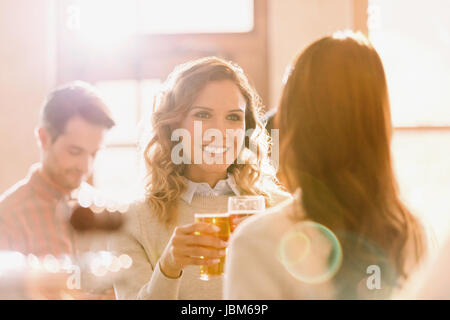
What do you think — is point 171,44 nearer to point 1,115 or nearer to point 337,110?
point 1,115

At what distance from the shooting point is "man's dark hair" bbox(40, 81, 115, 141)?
228 cm

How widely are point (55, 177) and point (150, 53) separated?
4.09ft

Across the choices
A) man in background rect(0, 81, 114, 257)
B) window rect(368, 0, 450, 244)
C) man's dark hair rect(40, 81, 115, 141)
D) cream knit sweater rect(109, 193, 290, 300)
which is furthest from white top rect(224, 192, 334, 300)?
window rect(368, 0, 450, 244)

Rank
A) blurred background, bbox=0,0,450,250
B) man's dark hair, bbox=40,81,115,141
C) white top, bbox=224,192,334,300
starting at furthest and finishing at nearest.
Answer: blurred background, bbox=0,0,450,250, man's dark hair, bbox=40,81,115,141, white top, bbox=224,192,334,300

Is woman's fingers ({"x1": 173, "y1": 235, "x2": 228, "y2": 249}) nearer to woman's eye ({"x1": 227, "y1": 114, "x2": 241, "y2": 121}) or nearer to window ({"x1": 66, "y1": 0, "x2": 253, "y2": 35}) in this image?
woman's eye ({"x1": 227, "y1": 114, "x2": 241, "y2": 121})

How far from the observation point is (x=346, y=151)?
72 cm

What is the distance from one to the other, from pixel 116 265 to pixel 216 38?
2005mm

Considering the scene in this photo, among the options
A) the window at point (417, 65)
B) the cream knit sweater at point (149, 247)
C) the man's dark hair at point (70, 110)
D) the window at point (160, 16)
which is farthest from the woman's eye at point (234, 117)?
the window at point (417, 65)

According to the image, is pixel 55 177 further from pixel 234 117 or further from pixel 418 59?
pixel 418 59

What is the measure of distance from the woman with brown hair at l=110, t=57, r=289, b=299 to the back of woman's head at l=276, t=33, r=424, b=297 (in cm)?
67

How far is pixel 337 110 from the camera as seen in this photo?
2.33 feet

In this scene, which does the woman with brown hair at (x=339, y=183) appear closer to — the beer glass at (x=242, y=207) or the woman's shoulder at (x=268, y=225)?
the woman's shoulder at (x=268, y=225)

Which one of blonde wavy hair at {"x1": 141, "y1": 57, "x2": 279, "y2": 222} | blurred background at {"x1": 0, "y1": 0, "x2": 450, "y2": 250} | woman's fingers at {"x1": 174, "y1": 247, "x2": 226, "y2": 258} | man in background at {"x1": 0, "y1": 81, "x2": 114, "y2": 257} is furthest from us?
blurred background at {"x1": 0, "y1": 0, "x2": 450, "y2": 250}
